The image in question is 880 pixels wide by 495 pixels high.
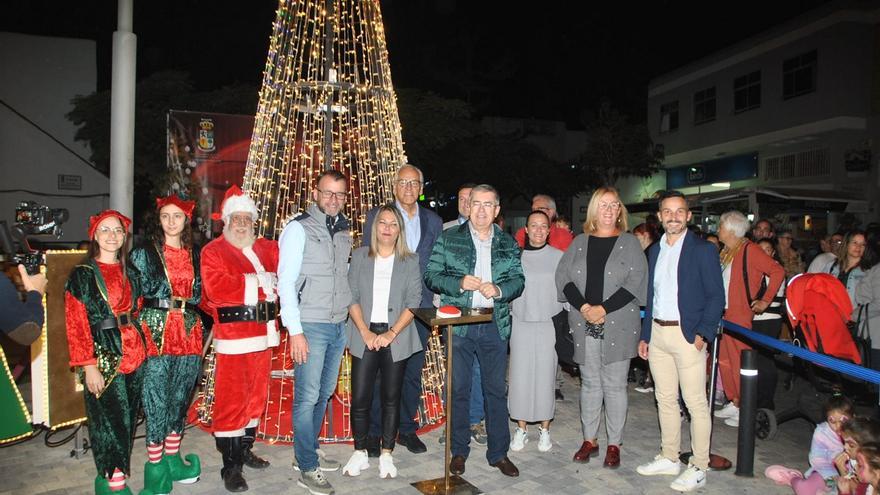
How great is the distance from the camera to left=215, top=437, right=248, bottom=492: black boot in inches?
168

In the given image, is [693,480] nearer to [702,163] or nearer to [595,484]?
[595,484]

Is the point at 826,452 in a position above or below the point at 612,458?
above

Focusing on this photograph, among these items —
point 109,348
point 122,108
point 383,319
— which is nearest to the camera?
point 109,348

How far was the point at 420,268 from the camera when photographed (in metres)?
4.90

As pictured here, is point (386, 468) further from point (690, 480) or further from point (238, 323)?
point (690, 480)

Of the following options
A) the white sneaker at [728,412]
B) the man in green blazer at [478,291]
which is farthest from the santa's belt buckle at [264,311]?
the white sneaker at [728,412]

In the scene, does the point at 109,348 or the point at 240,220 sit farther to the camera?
the point at 240,220

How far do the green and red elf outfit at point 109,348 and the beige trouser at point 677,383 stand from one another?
11.1ft

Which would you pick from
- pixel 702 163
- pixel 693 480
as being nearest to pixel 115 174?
pixel 693 480

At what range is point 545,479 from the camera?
4594 mm

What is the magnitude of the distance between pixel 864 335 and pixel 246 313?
540 centimetres

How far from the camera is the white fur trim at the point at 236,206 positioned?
419cm

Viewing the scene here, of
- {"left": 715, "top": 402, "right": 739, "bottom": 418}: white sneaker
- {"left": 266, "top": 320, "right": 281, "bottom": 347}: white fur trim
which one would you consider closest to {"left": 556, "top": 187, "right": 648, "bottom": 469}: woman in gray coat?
{"left": 715, "top": 402, "right": 739, "bottom": 418}: white sneaker

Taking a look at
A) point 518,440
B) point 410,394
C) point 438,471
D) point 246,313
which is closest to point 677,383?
point 518,440
